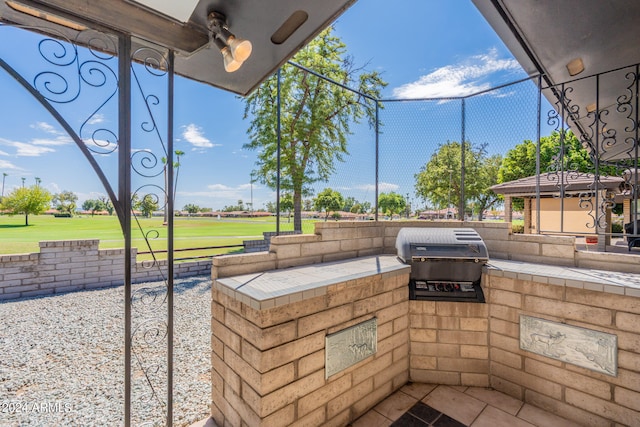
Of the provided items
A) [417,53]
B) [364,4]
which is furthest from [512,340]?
[417,53]

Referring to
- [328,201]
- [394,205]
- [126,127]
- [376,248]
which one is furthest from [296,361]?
[394,205]

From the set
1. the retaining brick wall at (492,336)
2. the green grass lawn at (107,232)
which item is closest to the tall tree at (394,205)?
the retaining brick wall at (492,336)

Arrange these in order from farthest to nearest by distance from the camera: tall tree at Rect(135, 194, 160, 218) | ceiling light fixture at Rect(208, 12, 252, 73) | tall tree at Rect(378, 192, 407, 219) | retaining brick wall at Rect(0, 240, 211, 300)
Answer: retaining brick wall at Rect(0, 240, 211, 300) < tall tree at Rect(378, 192, 407, 219) < tall tree at Rect(135, 194, 160, 218) < ceiling light fixture at Rect(208, 12, 252, 73)

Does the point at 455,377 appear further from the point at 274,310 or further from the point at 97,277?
the point at 97,277

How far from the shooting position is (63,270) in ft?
19.7

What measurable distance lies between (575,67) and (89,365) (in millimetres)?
6862

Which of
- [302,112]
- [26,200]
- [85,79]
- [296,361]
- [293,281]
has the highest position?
[302,112]

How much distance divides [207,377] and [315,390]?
5.78ft

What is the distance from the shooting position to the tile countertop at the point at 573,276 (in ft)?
6.45

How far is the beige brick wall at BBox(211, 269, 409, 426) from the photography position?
65.0 inches

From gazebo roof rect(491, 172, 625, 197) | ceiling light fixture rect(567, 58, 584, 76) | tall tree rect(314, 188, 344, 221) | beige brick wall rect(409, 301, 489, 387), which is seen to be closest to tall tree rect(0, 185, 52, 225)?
tall tree rect(314, 188, 344, 221)

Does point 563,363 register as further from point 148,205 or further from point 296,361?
point 148,205

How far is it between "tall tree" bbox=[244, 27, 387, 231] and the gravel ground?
11.7 feet

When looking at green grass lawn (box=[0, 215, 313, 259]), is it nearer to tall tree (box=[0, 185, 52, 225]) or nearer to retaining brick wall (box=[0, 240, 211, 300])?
retaining brick wall (box=[0, 240, 211, 300])
